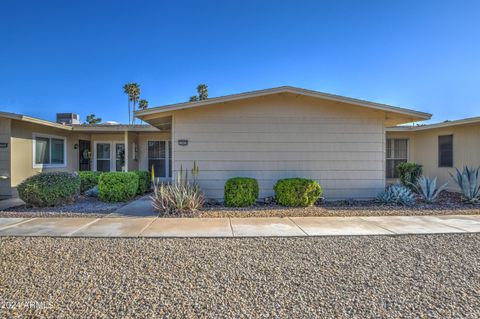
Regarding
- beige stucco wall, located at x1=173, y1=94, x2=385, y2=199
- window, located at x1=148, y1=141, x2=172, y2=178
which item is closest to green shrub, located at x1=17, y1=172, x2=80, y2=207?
beige stucco wall, located at x1=173, y1=94, x2=385, y2=199

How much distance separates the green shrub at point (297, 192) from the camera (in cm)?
715

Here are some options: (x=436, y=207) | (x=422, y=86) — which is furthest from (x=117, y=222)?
(x=422, y=86)

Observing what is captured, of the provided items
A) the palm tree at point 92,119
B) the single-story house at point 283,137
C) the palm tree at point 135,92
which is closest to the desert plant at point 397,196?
the single-story house at point 283,137

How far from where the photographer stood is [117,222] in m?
5.57

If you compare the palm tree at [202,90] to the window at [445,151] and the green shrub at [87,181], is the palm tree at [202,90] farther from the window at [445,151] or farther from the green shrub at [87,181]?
the window at [445,151]

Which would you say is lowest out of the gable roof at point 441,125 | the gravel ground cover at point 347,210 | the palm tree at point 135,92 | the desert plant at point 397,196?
the gravel ground cover at point 347,210

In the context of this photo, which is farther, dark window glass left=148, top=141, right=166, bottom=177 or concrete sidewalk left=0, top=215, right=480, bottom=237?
dark window glass left=148, top=141, right=166, bottom=177

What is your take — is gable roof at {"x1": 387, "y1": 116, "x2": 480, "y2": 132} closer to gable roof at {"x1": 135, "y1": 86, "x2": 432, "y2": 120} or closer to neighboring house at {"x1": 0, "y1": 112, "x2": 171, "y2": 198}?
gable roof at {"x1": 135, "y1": 86, "x2": 432, "y2": 120}

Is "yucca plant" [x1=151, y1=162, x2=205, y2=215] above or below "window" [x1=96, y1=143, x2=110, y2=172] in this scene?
below

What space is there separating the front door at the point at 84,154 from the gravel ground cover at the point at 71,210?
19.3 ft

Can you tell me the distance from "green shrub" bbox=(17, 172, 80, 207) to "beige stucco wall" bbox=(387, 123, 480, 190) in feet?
44.2

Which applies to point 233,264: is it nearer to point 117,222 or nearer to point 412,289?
point 412,289

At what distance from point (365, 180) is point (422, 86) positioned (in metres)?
8.79

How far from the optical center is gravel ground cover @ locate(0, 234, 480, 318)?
7.94 feet
